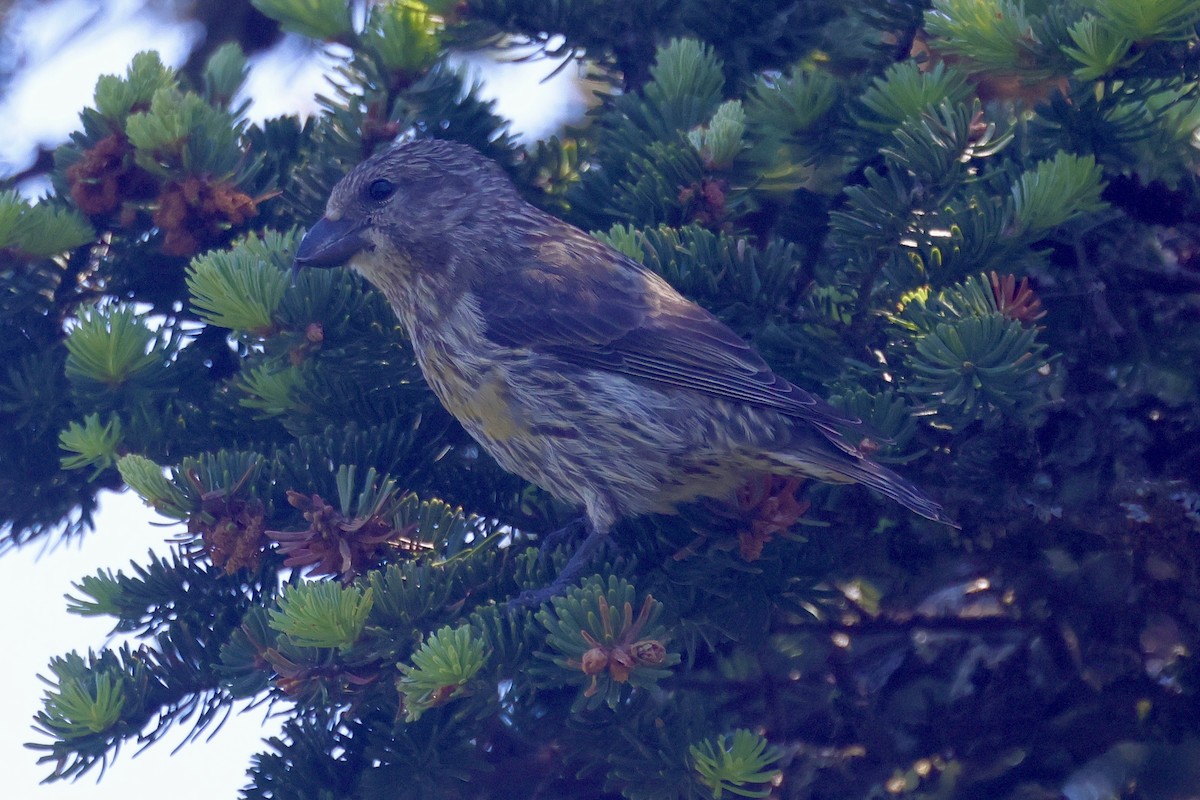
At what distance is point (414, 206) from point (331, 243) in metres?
0.55

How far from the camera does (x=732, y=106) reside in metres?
2.78

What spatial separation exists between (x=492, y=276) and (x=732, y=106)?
44.3 inches

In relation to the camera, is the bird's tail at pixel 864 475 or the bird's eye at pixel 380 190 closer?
the bird's tail at pixel 864 475

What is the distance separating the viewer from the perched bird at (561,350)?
3133mm

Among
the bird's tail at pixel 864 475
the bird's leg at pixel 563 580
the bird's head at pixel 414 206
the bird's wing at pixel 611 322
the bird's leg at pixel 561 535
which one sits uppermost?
the bird's head at pixel 414 206

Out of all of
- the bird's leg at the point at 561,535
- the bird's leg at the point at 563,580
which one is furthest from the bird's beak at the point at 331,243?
the bird's leg at the point at 563,580

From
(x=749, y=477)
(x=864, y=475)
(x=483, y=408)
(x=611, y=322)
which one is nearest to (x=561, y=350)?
(x=611, y=322)

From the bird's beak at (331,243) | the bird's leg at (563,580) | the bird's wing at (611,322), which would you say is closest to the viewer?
the bird's leg at (563,580)

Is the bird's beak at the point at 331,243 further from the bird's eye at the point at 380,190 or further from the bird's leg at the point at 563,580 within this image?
the bird's leg at the point at 563,580

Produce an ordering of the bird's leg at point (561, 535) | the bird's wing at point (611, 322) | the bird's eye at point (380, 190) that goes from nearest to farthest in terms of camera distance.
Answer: the bird's leg at point (561, 535) < the bird's wing at point (611, 322) < the bird's eye at point (380, 190)

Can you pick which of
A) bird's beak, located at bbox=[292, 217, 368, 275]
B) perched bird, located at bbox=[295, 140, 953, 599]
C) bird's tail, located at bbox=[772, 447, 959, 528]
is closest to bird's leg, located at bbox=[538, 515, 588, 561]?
perched bird, located at bbox=[295, 140, 953, 599]

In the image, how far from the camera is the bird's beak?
3092 mm

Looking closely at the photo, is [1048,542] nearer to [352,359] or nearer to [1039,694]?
[1039,694]

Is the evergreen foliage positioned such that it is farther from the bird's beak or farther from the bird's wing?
the bird's wing
